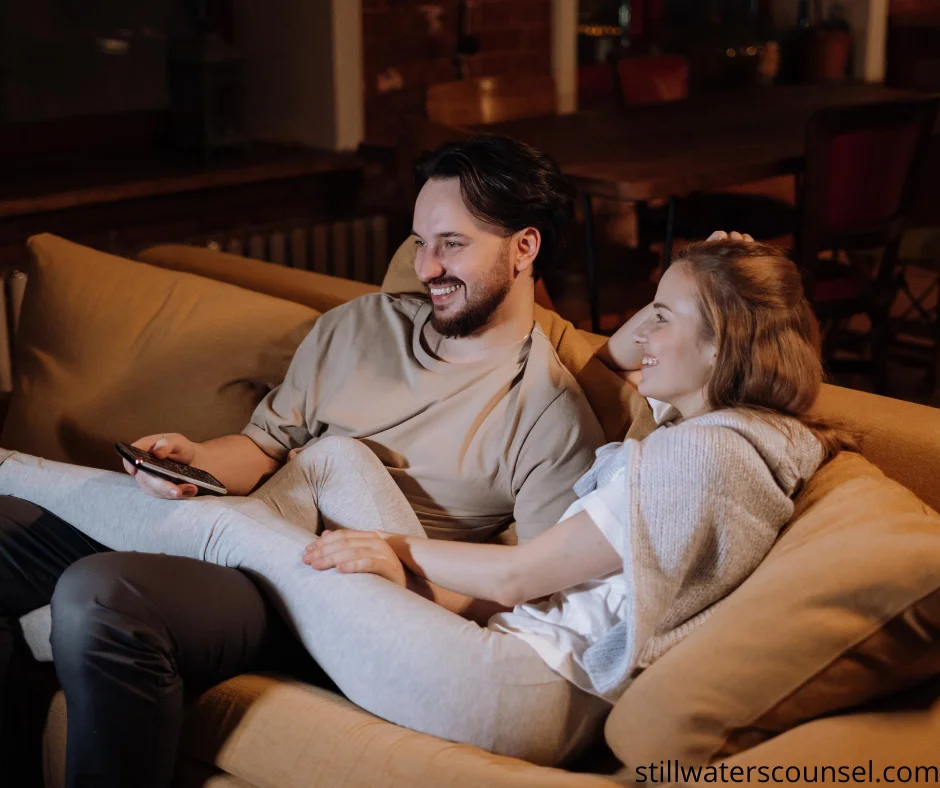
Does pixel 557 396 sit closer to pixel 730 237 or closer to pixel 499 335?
pixel 499 335

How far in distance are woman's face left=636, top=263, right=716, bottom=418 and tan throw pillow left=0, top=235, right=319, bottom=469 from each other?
2.73 ft

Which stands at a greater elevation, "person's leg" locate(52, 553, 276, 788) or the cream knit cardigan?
the cream knit cardigan

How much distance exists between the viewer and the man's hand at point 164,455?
1774mm

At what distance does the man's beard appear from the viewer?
1908mm

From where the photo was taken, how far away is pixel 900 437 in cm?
171

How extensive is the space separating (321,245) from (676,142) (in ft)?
3.66

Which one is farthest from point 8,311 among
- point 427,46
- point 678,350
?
point 678,350

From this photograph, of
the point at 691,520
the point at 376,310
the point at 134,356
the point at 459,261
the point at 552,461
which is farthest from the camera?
the point at 134,356

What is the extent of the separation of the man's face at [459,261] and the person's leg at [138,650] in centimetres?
56

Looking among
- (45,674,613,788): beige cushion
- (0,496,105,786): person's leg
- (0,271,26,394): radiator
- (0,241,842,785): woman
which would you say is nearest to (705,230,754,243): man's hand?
(0,241,842,785): woman

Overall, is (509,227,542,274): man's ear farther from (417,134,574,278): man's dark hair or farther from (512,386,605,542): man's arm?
(512,386,605,542): man's arm

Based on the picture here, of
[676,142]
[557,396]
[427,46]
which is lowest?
[557,396]

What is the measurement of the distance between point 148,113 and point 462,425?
239cm

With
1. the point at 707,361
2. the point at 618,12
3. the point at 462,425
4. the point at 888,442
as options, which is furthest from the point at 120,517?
the point at 618,12
